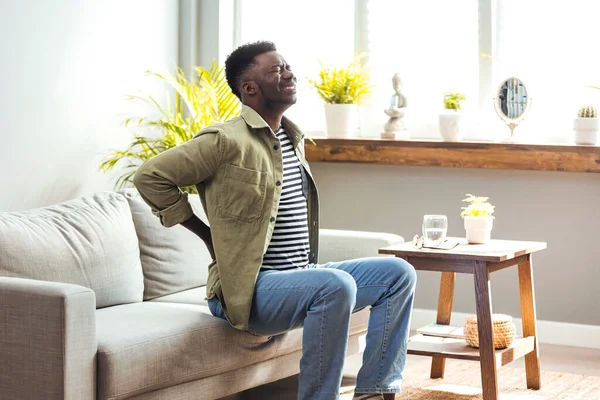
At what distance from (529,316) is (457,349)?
0.40 meters

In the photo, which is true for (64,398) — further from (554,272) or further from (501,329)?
(554,272)

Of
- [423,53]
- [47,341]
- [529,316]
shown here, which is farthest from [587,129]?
[47,341]

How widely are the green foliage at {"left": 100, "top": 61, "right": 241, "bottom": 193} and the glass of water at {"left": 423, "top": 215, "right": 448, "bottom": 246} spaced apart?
135 centimetres

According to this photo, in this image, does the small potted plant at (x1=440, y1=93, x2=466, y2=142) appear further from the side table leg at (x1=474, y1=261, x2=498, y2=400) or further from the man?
the man

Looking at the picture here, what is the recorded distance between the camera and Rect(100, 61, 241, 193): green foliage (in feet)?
14.0

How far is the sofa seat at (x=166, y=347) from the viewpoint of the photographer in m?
2.49

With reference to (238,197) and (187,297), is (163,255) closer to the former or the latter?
(187,297)

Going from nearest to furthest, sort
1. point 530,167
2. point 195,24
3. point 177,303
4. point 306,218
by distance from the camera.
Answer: point 306,218
point 177,303
point 530,167
point 195,24

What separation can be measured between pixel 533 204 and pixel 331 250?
1.18 m

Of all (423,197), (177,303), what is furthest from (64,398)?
(423,197)

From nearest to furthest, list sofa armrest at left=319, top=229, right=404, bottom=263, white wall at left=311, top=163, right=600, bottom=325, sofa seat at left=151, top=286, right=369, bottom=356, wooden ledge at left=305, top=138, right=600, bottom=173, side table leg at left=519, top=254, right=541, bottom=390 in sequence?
sofa seat at left=151, top=286, right=369, bottom=356 → side table leg at left=519, top=254, right=541, bottom=390 → sofa armrest at left=319, top=229, right=404, bottom=263 → wooden ledge at left=305, top=138, right=600, bottom=173 → white wall at left=311, top=163, right=600, bottom=325

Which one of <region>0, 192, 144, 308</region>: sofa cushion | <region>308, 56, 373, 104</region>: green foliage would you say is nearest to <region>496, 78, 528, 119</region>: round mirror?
<region>308, 56, 373, 104</region>: green foliage

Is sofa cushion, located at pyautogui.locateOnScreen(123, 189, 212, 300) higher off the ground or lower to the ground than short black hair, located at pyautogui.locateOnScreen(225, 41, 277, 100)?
lower

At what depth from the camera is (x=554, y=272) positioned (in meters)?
4.30
